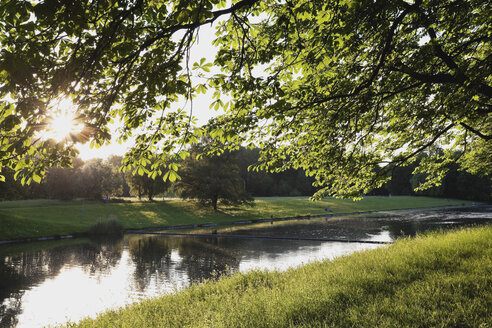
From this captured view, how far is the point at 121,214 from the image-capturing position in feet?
142

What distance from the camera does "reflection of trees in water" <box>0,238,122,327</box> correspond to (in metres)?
13.1

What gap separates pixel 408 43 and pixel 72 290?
637 inches

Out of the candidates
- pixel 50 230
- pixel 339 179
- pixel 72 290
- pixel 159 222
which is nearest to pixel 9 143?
pixel 339 179

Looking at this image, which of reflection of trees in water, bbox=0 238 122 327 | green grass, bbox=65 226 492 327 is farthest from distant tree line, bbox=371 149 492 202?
green grass, bbox=65 226 492 327

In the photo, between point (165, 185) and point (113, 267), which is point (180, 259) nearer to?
point (113, 267)

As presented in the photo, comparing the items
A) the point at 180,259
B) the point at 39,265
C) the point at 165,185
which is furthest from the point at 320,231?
the point at 165,185

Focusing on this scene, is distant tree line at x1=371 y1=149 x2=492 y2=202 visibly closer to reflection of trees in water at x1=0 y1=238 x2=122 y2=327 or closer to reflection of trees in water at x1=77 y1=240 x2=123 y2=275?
reflection of trees in water at x1=77 y1=240 x2=123 y2=275

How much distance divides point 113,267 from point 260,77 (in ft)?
55.2

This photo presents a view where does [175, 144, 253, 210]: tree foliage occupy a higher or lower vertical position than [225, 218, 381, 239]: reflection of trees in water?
higher

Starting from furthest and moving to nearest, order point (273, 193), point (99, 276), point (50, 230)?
point (273, 193) → point (50, 230) → point (99, 276)

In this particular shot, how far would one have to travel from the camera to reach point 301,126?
339 inches

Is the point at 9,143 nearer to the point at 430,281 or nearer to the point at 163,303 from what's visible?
the point at 163,303

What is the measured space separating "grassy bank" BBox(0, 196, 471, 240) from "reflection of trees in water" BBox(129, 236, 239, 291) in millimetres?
10093

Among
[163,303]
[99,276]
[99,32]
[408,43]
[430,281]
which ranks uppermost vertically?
[408,43]
